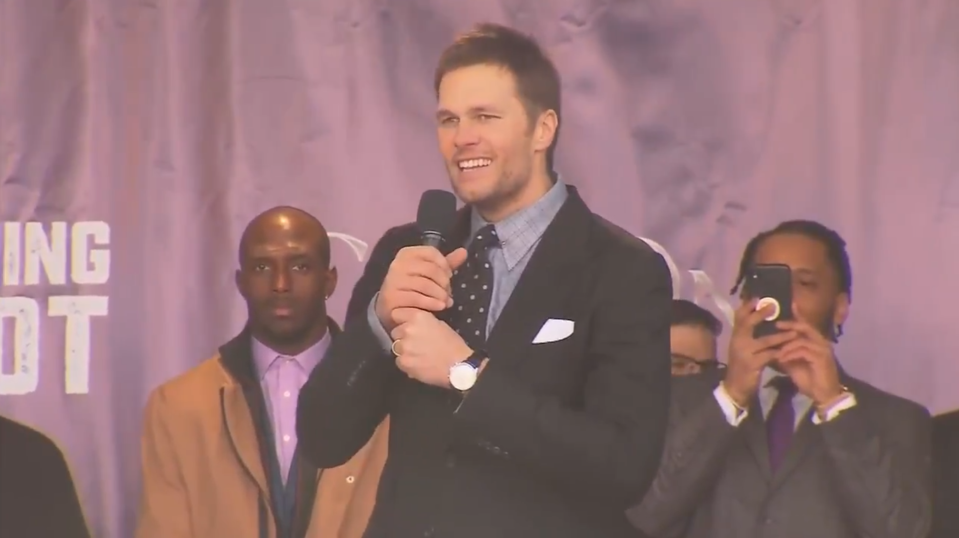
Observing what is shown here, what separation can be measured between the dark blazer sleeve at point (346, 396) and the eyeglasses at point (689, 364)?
58.8 inches

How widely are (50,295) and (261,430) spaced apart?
0.69m

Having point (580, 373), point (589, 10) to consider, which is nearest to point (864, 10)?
point (589, 10)

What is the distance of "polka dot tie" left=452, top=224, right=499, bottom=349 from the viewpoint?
1.78 m

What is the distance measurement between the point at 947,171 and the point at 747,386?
0.85 meters

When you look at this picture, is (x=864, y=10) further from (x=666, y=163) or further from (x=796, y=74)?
(x=666, y=163)

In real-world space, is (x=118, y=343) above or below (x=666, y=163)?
below

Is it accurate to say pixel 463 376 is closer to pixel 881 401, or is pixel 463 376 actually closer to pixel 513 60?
pixel 513 60

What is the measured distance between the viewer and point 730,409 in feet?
9.02

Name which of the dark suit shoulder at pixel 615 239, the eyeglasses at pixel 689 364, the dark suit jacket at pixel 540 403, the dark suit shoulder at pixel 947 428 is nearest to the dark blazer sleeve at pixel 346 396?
the dark suit jacket at pixel 540 403

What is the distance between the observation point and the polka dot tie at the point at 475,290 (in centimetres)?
178

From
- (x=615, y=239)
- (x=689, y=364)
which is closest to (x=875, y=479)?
(x=689, y=364)

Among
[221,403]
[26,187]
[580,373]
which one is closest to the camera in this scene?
[580,373]

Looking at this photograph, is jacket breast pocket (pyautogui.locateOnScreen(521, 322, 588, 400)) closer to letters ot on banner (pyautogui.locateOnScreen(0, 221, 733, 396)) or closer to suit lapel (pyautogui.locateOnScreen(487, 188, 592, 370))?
suit lapel (pyautogui.locateOnScreen(487, 188, 592, 370))

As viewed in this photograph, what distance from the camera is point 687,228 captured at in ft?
10.6
